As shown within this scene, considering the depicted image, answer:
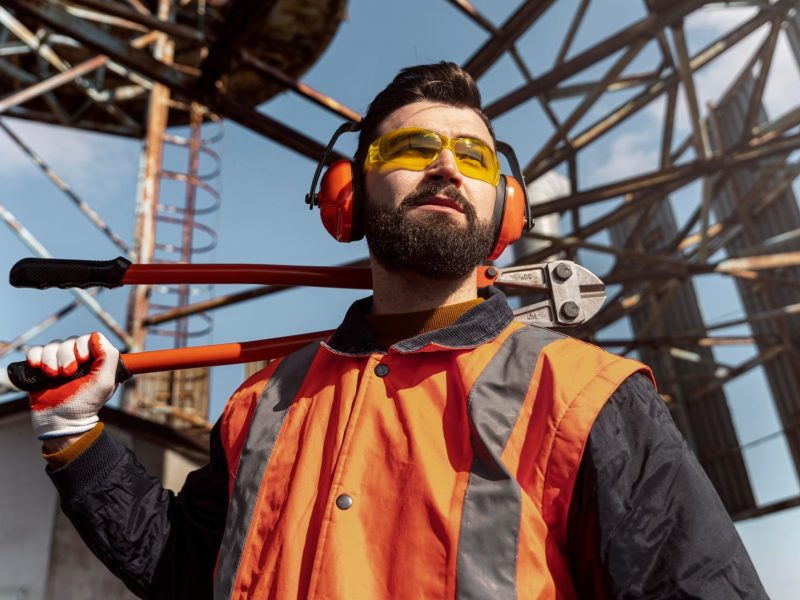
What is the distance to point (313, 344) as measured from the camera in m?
2.15

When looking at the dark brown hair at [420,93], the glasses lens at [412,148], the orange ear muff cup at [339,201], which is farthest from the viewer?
the dark brown hair at [420,93]

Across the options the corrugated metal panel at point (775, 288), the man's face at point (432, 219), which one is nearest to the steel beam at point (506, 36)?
the man's face at point (432, 219)

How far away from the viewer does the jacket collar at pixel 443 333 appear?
1.76 m

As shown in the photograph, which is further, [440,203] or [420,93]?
[420,93]

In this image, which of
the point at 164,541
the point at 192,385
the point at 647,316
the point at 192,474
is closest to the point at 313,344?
the point at 192,474

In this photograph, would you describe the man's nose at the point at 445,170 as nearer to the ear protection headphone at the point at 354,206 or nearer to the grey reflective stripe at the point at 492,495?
the ear protection headphone at the point at 354,206

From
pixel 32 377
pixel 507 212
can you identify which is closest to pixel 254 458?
pixel 32 377

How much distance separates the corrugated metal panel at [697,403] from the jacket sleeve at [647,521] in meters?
10.4

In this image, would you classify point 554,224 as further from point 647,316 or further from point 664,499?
point 664,499

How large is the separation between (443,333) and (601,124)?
6.04 m

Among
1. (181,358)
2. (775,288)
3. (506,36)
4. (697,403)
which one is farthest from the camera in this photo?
(697,403)

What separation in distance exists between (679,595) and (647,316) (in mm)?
13567

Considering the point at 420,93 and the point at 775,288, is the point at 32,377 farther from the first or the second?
the point at 775,288

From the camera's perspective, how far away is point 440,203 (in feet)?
6.47
